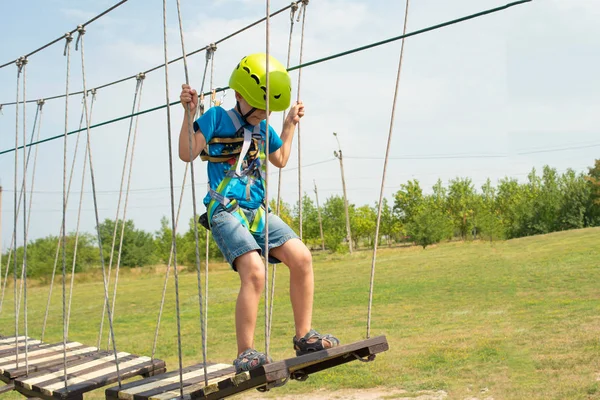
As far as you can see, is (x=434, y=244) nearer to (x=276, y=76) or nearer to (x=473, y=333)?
(x=473, y=333)

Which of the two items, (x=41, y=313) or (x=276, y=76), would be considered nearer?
(x=276, y=76)

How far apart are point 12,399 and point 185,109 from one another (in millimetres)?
6843

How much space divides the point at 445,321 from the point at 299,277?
10427 millimetres

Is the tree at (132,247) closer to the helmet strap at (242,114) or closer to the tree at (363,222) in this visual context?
the tree at (363,222)

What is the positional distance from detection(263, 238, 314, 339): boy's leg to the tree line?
124 ft

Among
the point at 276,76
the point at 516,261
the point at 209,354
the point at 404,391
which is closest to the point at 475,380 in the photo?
the point at 404,391

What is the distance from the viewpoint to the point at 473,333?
441 inches

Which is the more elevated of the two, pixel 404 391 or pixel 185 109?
pixel 185 109

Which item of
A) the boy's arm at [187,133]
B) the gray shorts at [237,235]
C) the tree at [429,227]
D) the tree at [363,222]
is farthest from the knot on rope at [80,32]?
the tree at [363,222]

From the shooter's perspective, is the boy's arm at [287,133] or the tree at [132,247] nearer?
the boy's arm at [287,133]

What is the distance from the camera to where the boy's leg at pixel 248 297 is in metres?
3.05

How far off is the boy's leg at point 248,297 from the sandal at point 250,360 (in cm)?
11

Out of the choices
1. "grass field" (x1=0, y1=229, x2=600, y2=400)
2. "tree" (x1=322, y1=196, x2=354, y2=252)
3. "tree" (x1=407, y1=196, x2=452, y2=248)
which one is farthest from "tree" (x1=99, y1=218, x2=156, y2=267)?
"grass field" (x1=0, y1=229, x2=600, y2=400)

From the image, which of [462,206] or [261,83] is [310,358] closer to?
[261,83]
